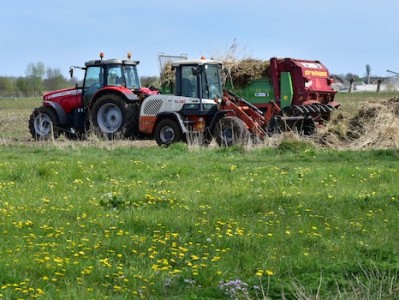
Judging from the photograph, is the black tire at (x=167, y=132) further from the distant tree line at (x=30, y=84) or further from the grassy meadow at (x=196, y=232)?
the distant tree line at (x=30, y=84)

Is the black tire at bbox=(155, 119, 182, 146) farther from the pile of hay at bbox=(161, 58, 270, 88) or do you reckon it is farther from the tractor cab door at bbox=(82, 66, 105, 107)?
the tractor cab door at bbox=(82, 66, 105, 107)

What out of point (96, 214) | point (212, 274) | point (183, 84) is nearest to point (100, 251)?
point (212, 274)

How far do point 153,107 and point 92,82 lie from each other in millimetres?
3054

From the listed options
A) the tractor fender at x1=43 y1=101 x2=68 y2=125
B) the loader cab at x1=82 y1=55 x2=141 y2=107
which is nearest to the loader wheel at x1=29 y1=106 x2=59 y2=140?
the tractor fender at x1=43 y1=101 x2=68 y2=125

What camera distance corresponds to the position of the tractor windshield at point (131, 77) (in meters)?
24.0

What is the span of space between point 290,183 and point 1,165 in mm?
5859

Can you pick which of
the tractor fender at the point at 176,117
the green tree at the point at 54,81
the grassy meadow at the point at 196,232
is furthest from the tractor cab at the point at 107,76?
the green tree at the point at 54,81

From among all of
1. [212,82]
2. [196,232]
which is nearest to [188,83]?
[212,82]

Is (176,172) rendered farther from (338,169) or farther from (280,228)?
(280,228)

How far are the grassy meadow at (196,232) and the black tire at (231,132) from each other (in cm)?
583

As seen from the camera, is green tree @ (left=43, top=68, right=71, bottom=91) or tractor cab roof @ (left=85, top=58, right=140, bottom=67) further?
green tree @ (left=43, top=68, right=71, bottom=91)

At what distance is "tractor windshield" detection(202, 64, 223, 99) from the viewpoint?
21.6 meters

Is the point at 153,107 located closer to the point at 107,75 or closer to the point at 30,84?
the point at 107,75

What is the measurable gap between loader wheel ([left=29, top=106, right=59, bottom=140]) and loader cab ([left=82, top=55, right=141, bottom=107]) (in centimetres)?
149
